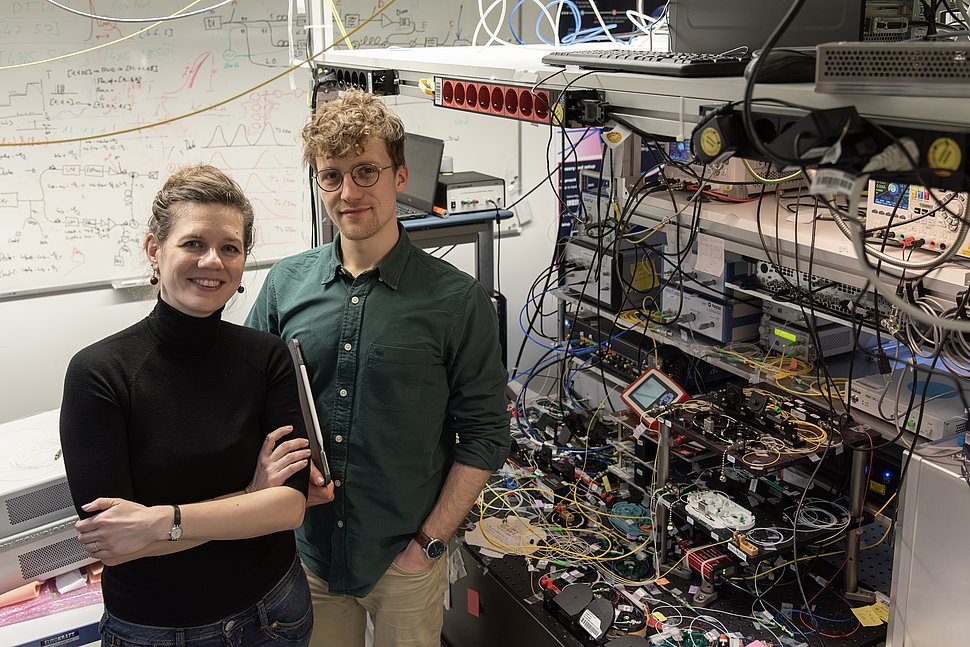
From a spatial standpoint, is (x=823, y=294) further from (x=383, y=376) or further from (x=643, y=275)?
(x=383, y=376)

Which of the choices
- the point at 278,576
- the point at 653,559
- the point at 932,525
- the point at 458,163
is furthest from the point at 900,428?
the point at 458,163

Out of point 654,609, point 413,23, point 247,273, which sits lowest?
point 654,609

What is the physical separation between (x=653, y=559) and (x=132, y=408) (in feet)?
5.05

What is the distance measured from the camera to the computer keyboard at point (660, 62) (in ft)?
4.54

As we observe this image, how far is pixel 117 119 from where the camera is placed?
3.54 meters

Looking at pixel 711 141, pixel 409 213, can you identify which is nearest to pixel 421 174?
pixel 409 213

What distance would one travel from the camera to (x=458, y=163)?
14.1 feet

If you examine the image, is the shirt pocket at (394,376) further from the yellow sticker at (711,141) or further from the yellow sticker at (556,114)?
the yellow sticker at (711,141)

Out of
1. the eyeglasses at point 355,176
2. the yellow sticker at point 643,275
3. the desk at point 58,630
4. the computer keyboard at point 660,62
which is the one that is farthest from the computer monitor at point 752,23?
the desk at point 58,630

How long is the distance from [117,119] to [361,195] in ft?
7.50

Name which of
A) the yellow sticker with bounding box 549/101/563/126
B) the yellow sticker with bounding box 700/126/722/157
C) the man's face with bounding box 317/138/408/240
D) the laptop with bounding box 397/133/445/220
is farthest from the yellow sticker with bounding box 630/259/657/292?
the yellow sticker with bounding box 700/126/722/157

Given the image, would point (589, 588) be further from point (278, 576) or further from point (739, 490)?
point (278, 576)

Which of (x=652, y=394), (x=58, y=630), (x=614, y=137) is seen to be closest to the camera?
(x=614, y=137)

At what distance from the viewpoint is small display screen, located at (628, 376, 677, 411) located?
2465mm
